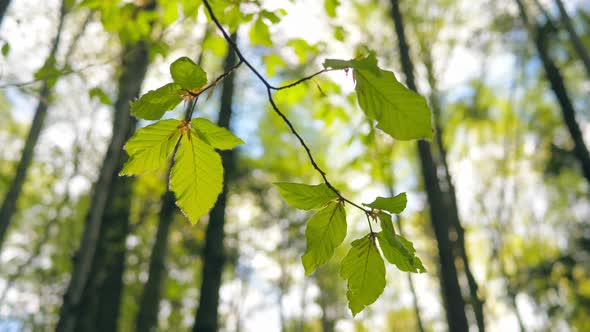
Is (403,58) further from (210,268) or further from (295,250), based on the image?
(295,250)

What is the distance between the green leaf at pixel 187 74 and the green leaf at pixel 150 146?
0.07 meters

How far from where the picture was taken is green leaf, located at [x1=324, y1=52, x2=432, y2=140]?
0.55m

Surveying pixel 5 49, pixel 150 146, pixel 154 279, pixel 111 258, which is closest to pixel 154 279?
pixel 154 279

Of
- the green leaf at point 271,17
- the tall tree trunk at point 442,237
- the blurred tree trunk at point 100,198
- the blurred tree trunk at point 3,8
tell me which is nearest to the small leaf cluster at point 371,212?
the green leaf at point 271,17

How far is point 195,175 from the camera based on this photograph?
61 cm

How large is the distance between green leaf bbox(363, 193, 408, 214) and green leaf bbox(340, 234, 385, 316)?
0.22ft

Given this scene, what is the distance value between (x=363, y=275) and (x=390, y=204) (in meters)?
0.12

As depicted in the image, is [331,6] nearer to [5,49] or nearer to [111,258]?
[5,49]

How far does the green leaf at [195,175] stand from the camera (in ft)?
2.00

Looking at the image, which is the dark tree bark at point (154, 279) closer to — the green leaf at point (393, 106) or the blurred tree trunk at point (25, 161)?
the blurred tree trunk at point (25, 161)

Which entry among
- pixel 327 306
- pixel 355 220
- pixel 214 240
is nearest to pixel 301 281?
pixel 327 306

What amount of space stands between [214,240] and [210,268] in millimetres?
311

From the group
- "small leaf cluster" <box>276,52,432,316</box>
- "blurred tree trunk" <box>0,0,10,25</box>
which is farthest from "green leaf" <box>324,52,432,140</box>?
"blurred tree trunk" <box>0,0,10,25</box>

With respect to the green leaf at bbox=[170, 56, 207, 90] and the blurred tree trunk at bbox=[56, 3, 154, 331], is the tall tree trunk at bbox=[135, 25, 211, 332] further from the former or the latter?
the green leaf at bbox=[170, 56, 207, 90]
